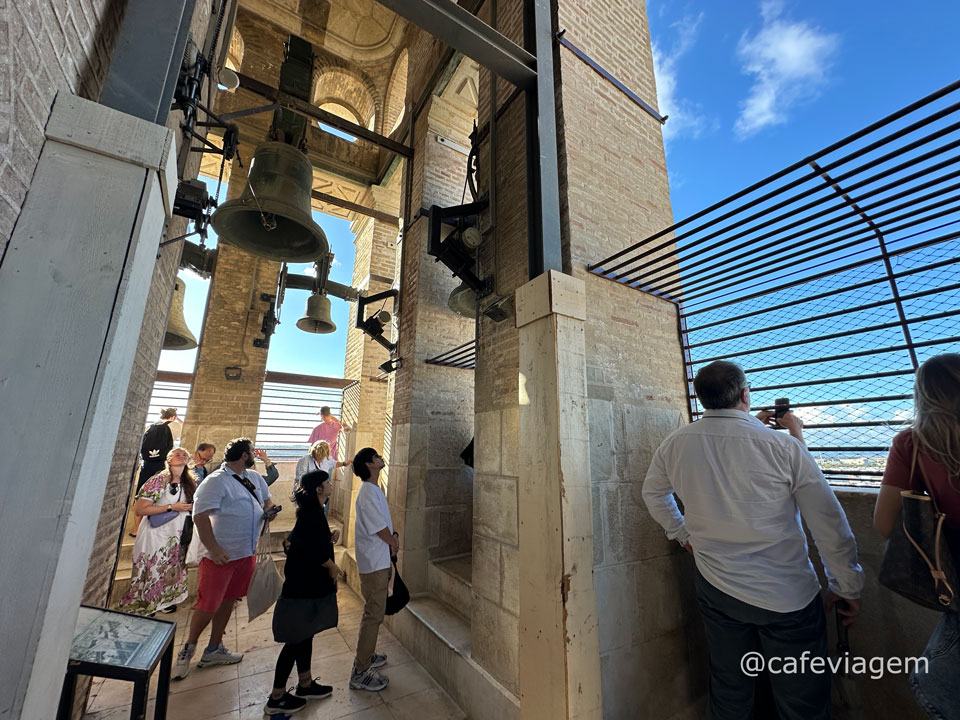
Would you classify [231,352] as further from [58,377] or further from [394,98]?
[58,377]

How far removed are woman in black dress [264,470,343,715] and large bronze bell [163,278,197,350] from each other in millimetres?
2754

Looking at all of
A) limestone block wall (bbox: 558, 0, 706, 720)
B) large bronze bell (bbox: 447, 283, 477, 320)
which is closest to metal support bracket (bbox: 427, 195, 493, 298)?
large bronze bell (bbox: 447, 283, 477, 320)

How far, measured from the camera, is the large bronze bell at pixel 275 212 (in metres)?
2.79

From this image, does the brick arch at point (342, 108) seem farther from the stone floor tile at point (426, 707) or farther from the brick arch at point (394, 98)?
the stone floor tile at point (426, 707)

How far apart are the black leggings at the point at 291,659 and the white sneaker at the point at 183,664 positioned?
3.14 feet

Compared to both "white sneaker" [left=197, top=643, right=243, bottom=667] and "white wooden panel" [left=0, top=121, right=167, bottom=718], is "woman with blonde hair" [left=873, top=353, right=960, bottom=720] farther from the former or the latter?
"white sneaker" [left=197, top=643, right=243, bottom=667]

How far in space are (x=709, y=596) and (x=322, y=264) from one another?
567 cm

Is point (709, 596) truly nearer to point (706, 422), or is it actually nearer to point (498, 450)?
point (706, 422)

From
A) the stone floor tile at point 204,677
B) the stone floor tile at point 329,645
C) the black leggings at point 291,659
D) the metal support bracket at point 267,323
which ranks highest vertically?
the metal support bracket at point 267,323

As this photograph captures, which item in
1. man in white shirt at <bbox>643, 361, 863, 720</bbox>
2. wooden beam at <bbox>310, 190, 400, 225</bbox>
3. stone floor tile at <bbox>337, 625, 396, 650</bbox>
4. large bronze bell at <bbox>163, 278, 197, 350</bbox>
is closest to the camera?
man in white shirt at <bbox>643, 361, 863, 720</bbox>

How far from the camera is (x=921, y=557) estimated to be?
135 centimetres

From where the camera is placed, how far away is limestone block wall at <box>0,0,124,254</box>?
99 cm

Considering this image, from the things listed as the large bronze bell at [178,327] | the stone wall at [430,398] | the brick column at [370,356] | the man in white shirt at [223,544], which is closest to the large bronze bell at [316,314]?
the stone wall at [430,398]

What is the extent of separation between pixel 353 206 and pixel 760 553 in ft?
25.0
